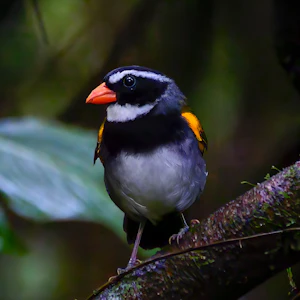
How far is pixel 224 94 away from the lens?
16.7ft

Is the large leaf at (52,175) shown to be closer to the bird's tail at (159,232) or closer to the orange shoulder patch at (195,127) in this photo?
the bird's tail at (159,232)

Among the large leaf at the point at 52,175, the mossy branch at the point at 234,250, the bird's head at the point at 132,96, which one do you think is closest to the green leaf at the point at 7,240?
the large leaf at the point at 52,175

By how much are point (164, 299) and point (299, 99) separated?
131 inches

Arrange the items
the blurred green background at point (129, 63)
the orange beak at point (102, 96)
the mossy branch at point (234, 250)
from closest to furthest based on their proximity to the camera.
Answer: the mossy branch at point (234, 250) → the orange beak at point (102, 96) → the blurred green background at point (129, 63)

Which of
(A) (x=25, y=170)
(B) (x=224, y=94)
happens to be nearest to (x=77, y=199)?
(A) (x=25, y=170)

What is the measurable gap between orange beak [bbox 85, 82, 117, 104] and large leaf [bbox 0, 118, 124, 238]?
571 millimetres

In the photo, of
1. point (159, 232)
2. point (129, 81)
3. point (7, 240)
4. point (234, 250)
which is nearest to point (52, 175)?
point (7, 240)

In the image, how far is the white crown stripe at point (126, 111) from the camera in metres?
2.75

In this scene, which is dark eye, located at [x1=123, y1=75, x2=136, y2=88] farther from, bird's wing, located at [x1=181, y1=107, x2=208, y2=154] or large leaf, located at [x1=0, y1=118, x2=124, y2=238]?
large leaf, located at [x1=0, y1=118, x2=124, y2=238]

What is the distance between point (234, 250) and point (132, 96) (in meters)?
1.14

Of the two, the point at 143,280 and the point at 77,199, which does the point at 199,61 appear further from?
the point at 143,280

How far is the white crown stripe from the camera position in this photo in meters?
2.75

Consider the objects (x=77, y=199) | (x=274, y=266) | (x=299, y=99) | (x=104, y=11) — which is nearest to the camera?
(x=274, y=266)

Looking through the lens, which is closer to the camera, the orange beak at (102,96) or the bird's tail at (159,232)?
the orange beak at (102,96)
